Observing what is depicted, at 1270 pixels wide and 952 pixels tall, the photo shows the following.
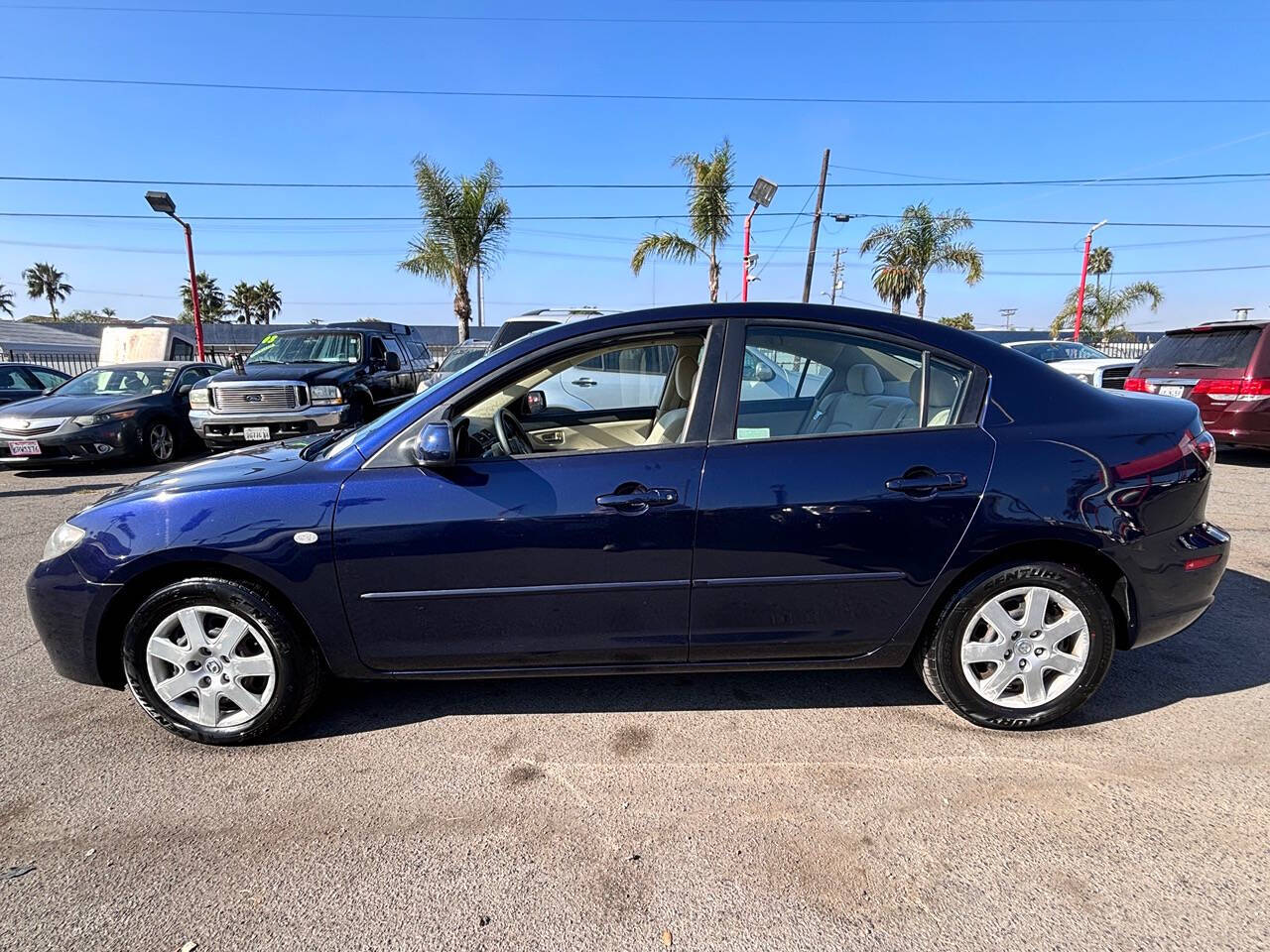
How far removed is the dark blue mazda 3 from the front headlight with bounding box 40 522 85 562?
11mm

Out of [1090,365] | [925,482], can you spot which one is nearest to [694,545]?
[925,482]

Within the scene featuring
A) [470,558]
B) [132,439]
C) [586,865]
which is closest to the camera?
[586,865]

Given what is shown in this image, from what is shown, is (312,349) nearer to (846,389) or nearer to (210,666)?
(210,666)

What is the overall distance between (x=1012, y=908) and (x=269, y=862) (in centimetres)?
218

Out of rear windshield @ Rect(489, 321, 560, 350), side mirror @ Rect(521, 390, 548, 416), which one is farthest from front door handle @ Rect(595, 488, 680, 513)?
rear windshield @ Rect(489, 321, 560, 350)

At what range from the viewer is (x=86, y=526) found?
8.18 ft

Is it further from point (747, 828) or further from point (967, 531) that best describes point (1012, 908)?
point (967, 531)

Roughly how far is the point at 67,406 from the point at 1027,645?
1022cm

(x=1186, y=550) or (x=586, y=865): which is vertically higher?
(x=1186, y=550)

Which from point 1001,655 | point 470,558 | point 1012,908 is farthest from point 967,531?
point 470,558

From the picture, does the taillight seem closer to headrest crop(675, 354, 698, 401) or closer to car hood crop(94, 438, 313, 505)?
headrest crop(675, 354, 698, 401)

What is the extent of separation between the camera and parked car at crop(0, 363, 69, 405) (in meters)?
10.5

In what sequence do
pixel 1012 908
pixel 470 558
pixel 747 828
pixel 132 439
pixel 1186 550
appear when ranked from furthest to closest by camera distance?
1. pixel 132 439
2. pixel 1186 550
3. pixel 470 558
4. pixel 747 828
5. pixel 1012 908

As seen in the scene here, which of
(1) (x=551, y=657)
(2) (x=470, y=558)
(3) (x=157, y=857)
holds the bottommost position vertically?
(3) (x=157, y=857)
